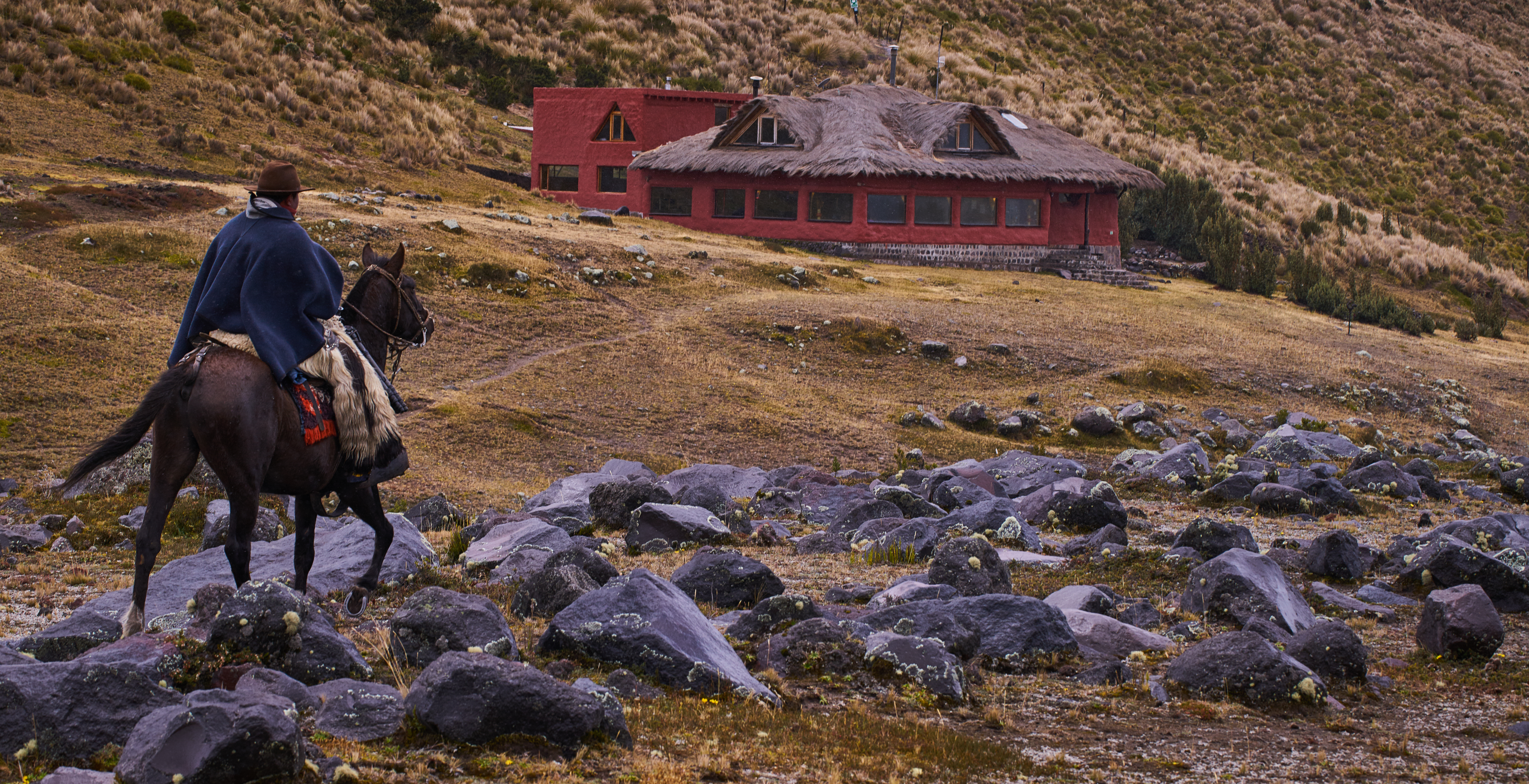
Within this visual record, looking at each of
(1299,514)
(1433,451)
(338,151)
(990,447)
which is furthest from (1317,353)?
(338,151)

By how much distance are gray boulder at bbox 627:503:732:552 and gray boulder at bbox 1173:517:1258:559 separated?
4383 mm

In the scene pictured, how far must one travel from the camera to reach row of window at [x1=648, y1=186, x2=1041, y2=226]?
39188 millimetres

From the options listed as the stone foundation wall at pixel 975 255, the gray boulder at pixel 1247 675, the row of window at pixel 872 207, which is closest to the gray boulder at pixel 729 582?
the gray boulder at pixel 1247 675

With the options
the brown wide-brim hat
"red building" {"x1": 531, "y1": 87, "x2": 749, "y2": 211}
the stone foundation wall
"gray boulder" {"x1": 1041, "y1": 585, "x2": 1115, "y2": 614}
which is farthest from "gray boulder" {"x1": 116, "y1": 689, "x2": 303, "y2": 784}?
"red building" {"x1": 531, "y1": 87, "x2": 749, "y2": 211}

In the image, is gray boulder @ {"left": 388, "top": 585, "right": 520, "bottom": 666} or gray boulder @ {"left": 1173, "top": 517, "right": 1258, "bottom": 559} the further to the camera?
gray boulder @ {"left": 1173, "top": 517, "right": 1258, "bottom": 559}

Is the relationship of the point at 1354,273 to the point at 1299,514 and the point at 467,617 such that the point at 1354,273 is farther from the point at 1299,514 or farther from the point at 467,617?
the point at 467,617

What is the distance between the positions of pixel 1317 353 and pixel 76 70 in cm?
3729

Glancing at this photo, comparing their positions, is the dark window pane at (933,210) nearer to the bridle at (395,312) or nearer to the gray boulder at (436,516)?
the gray boulder at (436,516)

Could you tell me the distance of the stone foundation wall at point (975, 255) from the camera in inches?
1540

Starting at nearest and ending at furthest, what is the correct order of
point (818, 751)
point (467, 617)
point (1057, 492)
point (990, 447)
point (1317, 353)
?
point (818, 751) → point (467, 617) → point (1057, 492) → point (990, 447) → point (1317, 353)

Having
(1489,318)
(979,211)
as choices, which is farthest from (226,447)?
(1489,318)

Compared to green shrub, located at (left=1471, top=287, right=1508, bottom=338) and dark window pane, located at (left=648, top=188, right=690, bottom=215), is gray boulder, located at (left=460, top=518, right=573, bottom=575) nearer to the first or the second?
dark window pane, located at (left=648, top=188, right=690, bottom=215)

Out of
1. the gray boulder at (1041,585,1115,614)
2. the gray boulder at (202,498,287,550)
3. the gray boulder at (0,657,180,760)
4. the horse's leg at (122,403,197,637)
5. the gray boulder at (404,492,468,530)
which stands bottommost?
the gray boulder at (404,492,468,530)

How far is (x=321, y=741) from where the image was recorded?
4.73m
